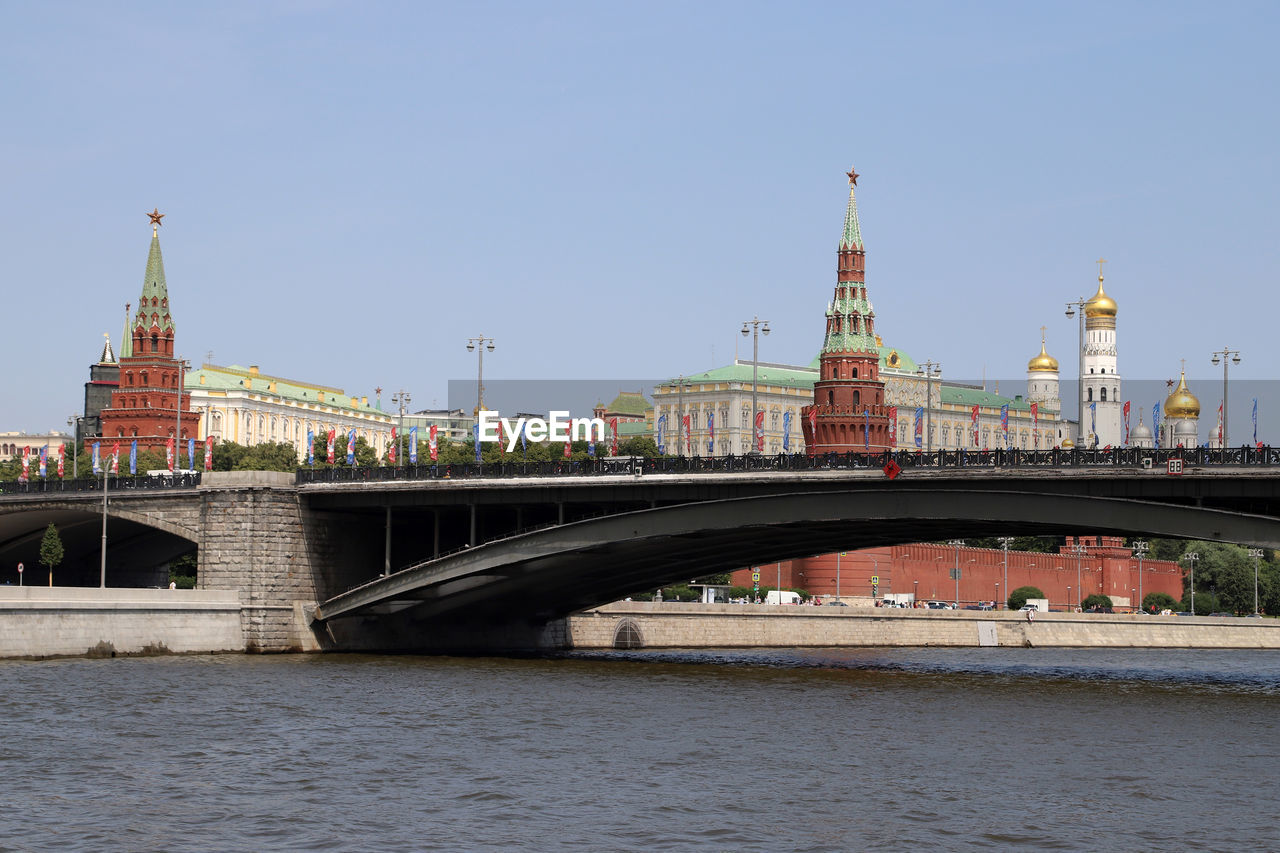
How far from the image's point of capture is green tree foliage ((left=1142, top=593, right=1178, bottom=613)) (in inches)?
5625

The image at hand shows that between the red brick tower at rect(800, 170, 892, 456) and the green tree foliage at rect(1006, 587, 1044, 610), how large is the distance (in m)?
14.2

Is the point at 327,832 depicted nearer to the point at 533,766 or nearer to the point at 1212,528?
the point at 533,766

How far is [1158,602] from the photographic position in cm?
14488

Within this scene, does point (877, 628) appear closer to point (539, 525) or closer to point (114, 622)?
point (539, 525)

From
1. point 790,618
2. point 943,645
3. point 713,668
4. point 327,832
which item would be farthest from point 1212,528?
point 943,645

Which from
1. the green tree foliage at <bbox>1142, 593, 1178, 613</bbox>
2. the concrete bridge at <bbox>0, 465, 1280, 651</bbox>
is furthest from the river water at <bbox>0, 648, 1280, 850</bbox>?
the green tree foliage at <bbox>1142, 593, 1178, 613</bbox>

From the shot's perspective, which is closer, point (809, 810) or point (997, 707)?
point (809, 810)

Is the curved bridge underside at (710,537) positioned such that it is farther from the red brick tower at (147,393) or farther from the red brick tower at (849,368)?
the red brick tower at (147,393)

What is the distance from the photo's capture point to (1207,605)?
148 m

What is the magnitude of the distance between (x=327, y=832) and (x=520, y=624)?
1991 inches

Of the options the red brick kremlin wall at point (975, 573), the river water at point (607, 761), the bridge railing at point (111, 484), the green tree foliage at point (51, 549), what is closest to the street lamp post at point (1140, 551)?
the red brick kremlin wall at point (975, 573)

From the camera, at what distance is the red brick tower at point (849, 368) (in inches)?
4966

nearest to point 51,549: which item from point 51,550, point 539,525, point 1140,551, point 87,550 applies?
point 51,550

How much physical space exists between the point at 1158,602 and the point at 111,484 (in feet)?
297
